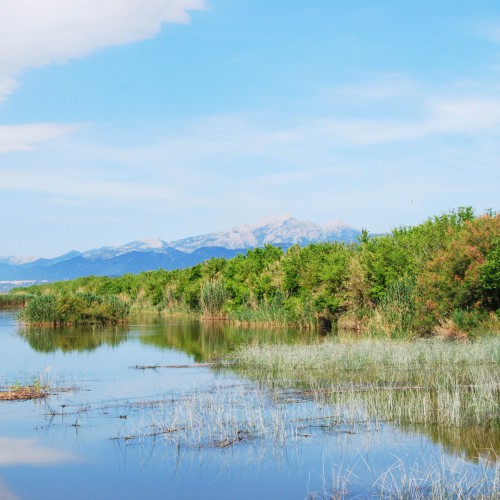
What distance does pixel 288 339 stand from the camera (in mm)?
36125

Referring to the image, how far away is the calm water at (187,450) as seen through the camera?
11758mm

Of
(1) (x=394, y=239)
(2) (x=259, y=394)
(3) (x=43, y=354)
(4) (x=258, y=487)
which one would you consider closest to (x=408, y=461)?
(4) (x=258, y=487)

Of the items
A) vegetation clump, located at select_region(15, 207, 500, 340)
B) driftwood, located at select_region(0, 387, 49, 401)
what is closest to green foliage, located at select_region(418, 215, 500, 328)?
vegetation clump, located at select_region(15, 207, 500, 340)

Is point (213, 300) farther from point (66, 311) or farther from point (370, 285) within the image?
point (370, 285)

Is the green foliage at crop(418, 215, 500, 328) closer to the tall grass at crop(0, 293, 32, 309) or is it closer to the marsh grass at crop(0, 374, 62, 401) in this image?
the marsh grass at crop(0, 374, 62, 401)

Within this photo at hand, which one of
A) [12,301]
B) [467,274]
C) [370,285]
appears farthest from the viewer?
[12,301]

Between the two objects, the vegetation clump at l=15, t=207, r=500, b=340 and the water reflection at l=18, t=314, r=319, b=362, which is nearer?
the vegetation clump at l=15, t=207, r=500, b=340

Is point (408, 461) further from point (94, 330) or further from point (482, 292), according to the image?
point (94, 330)

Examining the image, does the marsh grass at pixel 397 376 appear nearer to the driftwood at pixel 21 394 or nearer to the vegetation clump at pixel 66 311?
the driftwood at pixel 21 394

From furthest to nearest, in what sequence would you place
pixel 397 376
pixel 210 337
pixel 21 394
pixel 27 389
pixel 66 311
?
pixel 66 311 → pixel 210 337 → pixel 397 376 → pixel 27 389 → pixel 21 394

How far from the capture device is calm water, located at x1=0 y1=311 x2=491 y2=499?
38.6 ft

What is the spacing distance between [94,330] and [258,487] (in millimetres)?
33434

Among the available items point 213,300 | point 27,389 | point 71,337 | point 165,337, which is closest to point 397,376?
point 27,389

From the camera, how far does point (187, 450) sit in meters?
13.7
